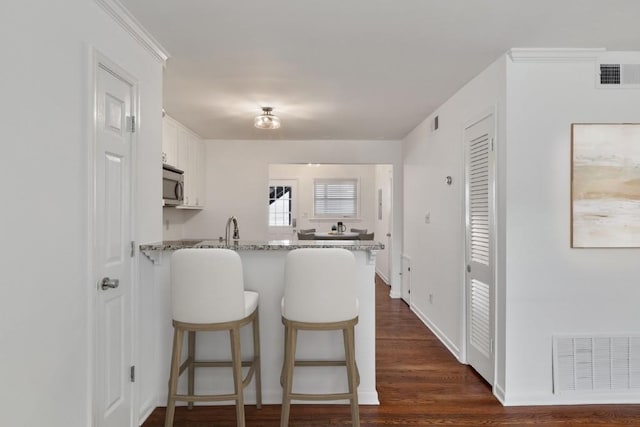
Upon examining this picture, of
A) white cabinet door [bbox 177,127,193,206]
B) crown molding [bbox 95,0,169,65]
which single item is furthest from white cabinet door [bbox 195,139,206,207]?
crown molding [bbox 95,0,169,65]

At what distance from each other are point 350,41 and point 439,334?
3.09 meters

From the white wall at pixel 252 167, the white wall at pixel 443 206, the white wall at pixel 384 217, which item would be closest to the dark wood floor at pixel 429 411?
the white wall at pixel 443 206

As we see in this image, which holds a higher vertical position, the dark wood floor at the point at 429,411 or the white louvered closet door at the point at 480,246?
the white louvered closet door at the point at 480,246

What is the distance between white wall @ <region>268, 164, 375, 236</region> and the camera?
9.45m

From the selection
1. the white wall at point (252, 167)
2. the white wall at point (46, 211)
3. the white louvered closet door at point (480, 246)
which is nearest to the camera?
the white wall at point (46, 211)

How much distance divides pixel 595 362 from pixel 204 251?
278 centimetres

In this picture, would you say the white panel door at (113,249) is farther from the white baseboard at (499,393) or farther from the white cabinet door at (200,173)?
the white cabinet door at (200,173)

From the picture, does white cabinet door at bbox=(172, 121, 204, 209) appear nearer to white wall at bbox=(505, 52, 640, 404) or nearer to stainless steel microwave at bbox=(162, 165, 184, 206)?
stainless steel microwave at bbox=(162, 165, 184, 206)

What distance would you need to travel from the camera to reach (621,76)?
2754mm

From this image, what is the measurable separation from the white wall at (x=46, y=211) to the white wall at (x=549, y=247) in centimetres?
261

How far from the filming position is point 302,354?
8.94 feet

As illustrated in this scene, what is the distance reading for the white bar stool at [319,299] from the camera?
2209 mm

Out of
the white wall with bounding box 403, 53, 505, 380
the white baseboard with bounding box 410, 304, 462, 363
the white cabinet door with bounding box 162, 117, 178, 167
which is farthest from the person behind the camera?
the white cabinet door with bounding box 162, 117, 178, 167

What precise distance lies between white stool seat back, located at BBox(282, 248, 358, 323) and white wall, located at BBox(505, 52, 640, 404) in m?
1.27
